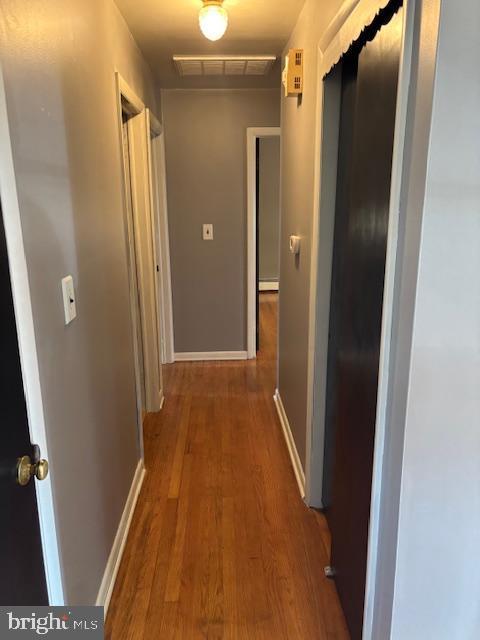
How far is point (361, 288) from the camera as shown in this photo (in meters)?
1.34

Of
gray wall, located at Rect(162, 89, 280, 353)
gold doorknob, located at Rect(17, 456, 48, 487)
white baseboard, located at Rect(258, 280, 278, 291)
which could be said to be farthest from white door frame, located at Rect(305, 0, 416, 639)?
white baseboard, located at Rect(258, 280, 278, 291)

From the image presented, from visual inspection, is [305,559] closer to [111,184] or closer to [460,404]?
[460,404]

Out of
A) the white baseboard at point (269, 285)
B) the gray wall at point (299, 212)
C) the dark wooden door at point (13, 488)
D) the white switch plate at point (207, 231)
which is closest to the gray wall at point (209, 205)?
the white switch plate at point (207, 231)

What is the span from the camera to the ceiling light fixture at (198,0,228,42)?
1.98 meters

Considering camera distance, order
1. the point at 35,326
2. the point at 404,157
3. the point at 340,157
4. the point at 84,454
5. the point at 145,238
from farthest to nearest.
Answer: the point at 145,238
the point at 340,157
the point at 84,454
the point at 35,326
the point at 404,157

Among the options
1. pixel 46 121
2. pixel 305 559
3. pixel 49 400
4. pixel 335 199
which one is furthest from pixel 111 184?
pixel 305 559

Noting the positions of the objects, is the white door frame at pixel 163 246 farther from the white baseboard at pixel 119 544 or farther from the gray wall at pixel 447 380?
the gray wall at pixel 447 380

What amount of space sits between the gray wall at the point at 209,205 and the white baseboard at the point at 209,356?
38 mm

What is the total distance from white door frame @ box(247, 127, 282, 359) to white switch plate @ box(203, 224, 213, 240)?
32cm

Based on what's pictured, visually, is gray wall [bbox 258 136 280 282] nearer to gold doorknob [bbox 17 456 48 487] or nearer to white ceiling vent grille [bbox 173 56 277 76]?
white ceiling vent grille [bbox 173 56 277 76]

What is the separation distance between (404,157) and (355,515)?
1.04 meters

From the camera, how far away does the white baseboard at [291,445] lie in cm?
237

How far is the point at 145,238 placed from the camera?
2.99m

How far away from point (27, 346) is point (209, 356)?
3.24 metres
